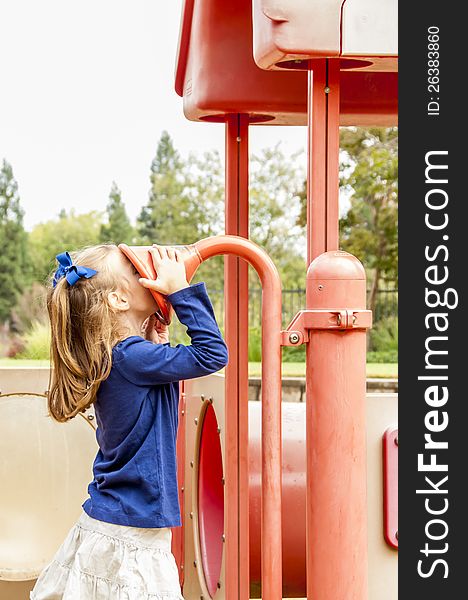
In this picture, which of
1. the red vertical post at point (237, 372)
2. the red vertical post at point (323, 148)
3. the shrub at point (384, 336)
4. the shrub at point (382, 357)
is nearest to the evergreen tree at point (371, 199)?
the shrub at point (384, 336)

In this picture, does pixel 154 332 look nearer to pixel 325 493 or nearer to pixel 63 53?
pixel 325 493

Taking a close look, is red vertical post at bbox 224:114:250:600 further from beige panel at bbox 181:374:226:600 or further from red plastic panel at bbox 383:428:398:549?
red plastic panel at bbox 383:428:398:549

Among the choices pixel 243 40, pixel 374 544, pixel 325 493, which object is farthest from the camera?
pixel 374 544

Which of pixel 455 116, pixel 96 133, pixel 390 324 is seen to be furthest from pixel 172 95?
pixel 455 116

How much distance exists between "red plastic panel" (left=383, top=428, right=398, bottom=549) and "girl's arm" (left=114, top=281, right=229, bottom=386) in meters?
1.13

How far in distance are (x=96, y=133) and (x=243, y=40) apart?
1299 cm

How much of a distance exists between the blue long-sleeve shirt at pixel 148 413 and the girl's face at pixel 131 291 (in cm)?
7

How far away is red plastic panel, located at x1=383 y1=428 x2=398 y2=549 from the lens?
10.0 feet

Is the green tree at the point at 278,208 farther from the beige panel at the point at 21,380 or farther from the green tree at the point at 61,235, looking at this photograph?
the beige panel at the point at 21,380

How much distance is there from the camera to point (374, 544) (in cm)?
307

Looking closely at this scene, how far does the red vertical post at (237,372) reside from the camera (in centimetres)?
268

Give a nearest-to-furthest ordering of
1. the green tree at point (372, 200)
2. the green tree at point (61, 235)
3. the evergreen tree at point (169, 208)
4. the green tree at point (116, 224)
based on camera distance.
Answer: the green tree at point (372, 200) < the evergreen tree at point (169, 208) < the green tree at point (61, 235) < the green tree at point (116, 224)

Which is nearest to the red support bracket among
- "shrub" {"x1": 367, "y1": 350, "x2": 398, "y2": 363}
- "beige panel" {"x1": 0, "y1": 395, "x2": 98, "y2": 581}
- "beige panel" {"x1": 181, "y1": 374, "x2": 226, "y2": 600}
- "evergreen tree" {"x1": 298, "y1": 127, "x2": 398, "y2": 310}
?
"beige panel" {"x1": 181, "y1": 374, "x2": 226, "y2": 600}

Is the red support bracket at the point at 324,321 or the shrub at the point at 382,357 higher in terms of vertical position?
the red support bracket at the point at 324,321
